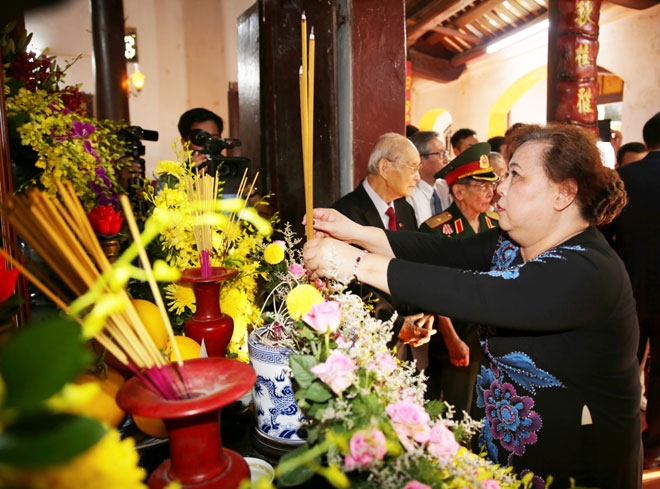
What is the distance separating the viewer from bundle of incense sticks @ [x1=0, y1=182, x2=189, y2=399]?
1.62 ft

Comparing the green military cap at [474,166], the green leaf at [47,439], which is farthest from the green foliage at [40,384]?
the green military cap at [474,166]

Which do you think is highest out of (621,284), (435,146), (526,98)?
(526,98)

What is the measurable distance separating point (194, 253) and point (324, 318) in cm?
65

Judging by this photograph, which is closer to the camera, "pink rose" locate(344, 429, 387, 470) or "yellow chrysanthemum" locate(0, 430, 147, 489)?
"yellow chrysanthemum" locate(0, 430, 147, 489)

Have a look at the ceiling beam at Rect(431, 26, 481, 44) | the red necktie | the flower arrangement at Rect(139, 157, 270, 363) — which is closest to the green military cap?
the red necktie

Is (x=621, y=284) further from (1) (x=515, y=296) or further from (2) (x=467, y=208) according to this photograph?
(2) (x=467, y=208)

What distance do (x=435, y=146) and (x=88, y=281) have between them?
3517 mm

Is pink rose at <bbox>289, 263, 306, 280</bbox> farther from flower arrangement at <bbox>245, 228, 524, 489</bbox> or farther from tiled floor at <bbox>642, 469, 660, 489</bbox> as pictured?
tiled floor at <bbox>642, 469, 660, 489</bbox>

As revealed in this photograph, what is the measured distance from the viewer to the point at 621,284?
121 centimetres

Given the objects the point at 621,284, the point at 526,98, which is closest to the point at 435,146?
the point at 621,284

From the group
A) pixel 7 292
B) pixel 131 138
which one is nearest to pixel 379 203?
pixel 131 138

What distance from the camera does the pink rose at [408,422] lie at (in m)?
0.71

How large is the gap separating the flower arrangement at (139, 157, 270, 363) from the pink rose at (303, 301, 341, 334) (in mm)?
538

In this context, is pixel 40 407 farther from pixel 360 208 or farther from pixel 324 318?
pixel 360 208
